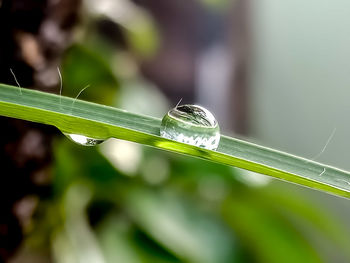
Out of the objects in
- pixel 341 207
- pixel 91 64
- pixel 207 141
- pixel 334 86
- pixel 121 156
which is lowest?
→ pixel 341 207

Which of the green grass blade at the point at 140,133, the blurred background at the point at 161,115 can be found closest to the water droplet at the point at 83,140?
the green grass blade at the point at 140,133

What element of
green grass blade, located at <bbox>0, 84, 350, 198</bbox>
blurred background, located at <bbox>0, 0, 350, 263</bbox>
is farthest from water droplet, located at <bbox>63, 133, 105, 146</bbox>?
blurred background, located at <bbox>0, 0, 350, 263</bbox>

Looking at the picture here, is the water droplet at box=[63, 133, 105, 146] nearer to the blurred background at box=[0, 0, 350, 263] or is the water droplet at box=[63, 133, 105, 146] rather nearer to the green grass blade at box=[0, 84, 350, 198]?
the green grass blade at box=[0, 84, 350, 198]

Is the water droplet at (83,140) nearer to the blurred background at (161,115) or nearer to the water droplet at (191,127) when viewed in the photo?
the water droplet at (191,127)

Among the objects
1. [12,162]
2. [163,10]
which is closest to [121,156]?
[12,162]

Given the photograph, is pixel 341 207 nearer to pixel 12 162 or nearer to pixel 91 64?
pixel 91 64

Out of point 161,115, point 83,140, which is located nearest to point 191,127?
point 83,140
